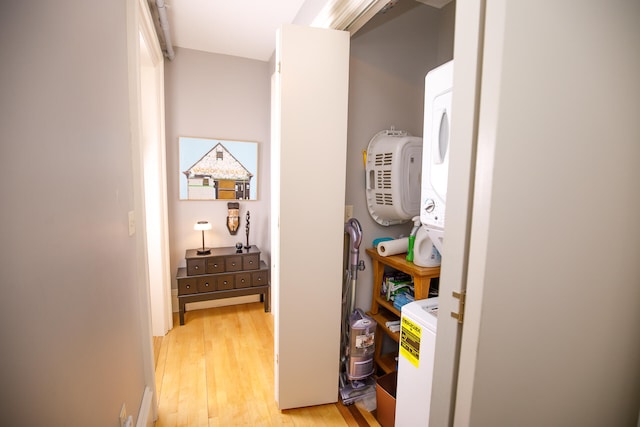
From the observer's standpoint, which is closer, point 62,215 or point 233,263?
point 62,215

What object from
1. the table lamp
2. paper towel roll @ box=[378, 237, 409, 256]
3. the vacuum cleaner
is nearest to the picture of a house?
the table lamp

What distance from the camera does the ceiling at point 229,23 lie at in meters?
2.13

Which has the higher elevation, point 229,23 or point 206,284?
point 229,23

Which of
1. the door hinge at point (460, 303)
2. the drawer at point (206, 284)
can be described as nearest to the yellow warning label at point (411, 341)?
the door hinge at point (460, 303)

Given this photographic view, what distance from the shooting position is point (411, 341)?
1252mm

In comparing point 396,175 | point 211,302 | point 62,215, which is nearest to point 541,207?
point 396,175

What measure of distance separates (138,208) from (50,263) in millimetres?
899

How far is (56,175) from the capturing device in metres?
0.76

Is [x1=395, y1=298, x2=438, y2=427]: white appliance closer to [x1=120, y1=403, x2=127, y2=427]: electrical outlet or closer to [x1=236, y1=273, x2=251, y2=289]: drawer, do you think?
[x1=120, y1=403, x2=127, y2=427]: electrical outlet

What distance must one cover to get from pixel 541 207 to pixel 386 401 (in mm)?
1429

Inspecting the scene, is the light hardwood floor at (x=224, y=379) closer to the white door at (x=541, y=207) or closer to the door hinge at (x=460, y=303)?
the white door at (x=541, y=207)

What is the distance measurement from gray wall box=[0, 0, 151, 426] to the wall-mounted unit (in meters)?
1.43

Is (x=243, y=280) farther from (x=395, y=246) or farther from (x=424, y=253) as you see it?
(x=424, y=253)

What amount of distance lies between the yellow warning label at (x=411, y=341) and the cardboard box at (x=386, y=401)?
1.74 feet
